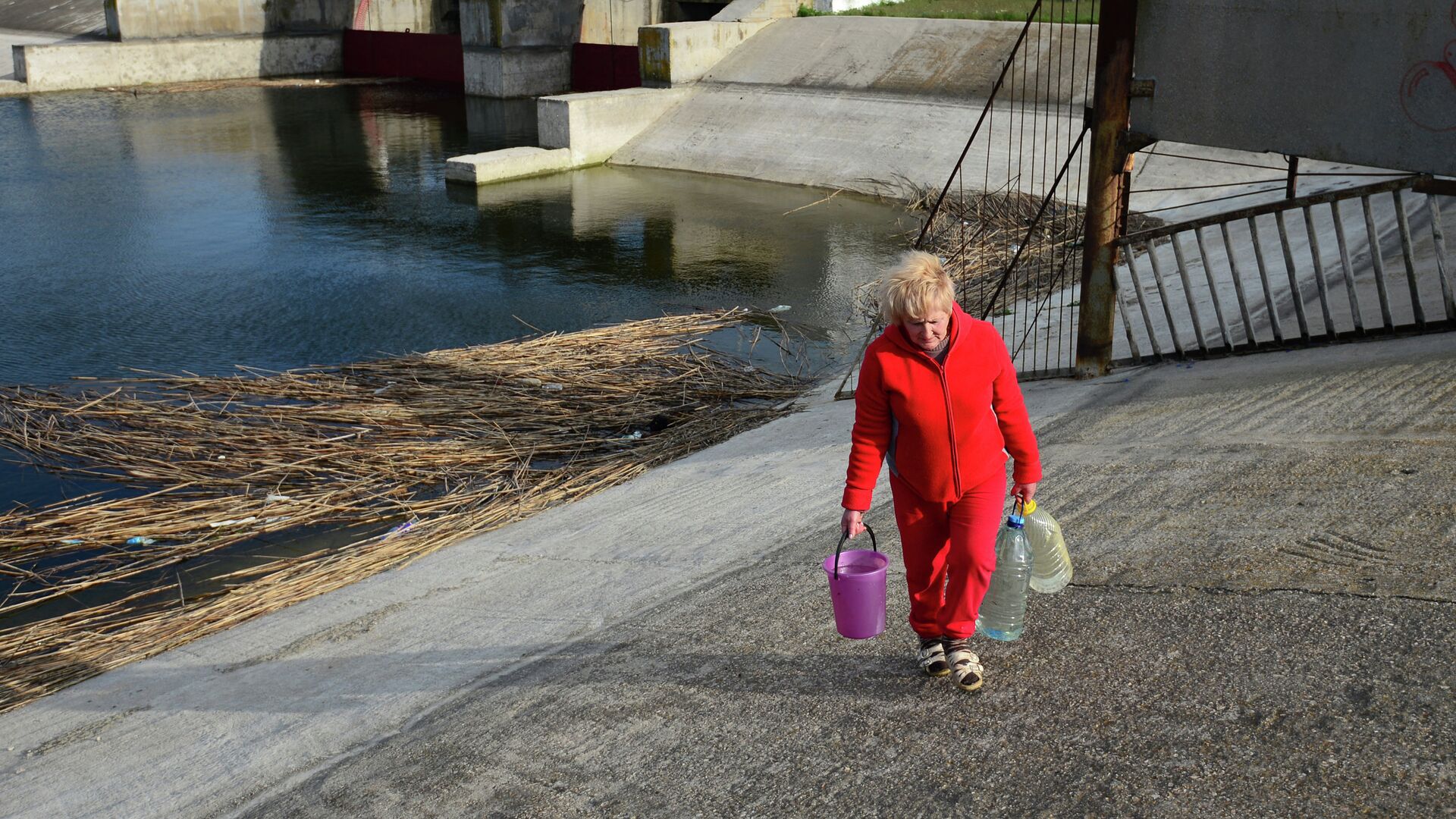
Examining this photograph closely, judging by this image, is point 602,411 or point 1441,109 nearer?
point 1441,109

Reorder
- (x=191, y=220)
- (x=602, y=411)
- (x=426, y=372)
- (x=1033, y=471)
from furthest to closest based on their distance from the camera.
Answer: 1. (x=191, y=220)
2. (x=426, y=372)
3. (x=602, y=411)
4. (x=1033, y=471)

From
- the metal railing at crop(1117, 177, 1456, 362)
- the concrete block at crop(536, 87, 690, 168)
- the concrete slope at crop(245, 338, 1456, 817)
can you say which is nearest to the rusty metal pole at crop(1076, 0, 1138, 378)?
the metal railing at crop(1117, 177, 1456, 362)

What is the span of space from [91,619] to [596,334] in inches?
225

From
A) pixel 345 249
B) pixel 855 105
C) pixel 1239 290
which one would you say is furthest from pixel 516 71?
pixel 1239 290

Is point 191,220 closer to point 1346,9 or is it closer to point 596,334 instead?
point 596,334

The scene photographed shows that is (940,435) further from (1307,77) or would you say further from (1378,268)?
(1378,268)

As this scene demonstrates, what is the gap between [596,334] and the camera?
1169cm

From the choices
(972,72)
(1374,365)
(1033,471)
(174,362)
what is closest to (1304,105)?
(1374,365)

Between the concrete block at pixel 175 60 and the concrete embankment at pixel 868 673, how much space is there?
99.6ft

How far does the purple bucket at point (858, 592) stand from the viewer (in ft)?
14.0

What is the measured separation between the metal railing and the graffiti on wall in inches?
14.7

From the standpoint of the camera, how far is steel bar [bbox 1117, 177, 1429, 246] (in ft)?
24.1

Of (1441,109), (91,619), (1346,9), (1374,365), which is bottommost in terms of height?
(91,619)

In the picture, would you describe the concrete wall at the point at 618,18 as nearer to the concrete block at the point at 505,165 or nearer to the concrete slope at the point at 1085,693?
the concrete block at the point at 505,165
